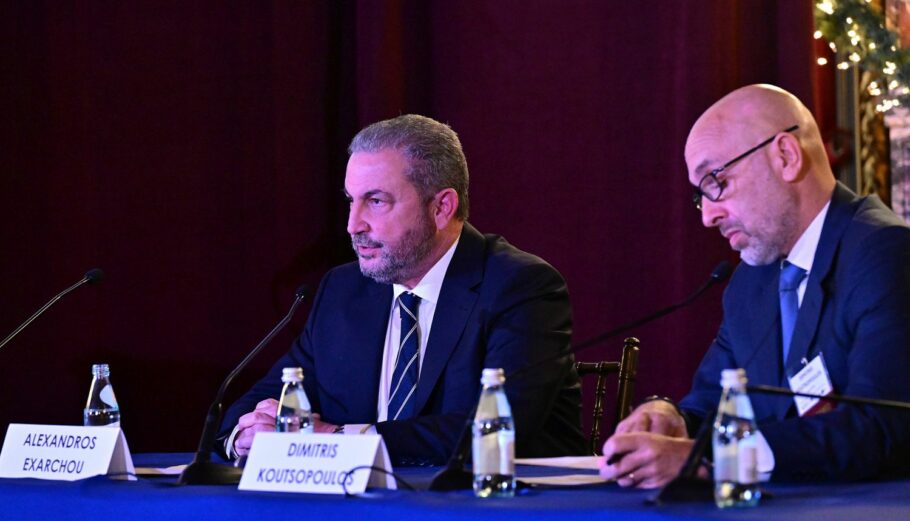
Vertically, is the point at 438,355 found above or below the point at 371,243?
below

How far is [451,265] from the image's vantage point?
3098 mm

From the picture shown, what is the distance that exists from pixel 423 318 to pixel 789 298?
2.99 ft

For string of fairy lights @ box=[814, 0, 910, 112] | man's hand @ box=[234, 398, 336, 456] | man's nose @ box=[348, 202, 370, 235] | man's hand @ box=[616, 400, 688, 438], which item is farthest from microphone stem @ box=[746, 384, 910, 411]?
string of fairy lights @ box=[814, 0, 910, 112]

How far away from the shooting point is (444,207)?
3172mm

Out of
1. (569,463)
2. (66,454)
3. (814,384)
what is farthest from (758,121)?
(66,454)

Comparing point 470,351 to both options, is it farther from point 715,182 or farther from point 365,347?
point 715,182

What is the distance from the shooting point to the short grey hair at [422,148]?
3.13 m

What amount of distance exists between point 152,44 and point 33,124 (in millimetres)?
486

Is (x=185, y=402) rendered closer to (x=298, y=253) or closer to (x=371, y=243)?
(x=298, y=253)

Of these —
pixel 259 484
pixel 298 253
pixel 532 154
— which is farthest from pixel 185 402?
pixel 259 484

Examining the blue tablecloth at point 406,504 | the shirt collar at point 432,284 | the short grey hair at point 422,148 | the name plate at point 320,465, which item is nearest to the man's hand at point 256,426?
the shirt collar at point 432,284

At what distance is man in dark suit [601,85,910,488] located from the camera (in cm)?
210

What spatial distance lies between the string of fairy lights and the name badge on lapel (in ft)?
4.57

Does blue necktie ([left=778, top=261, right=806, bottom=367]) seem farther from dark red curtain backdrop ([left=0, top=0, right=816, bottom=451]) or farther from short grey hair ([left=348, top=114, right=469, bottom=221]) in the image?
dark red curtain backdrop ([left=0, top=0, right=816, bottom=451])
